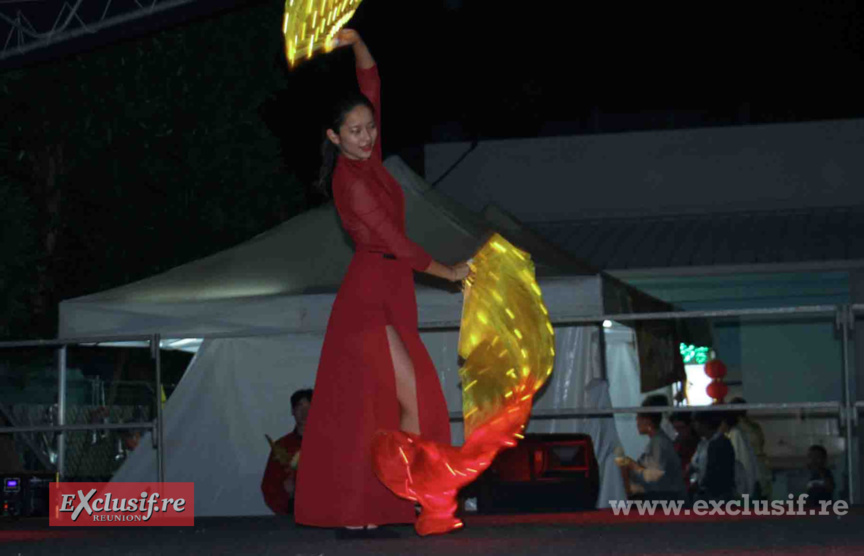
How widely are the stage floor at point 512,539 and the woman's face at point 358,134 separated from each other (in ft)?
4.38

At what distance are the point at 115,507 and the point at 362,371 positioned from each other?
6.27 feet

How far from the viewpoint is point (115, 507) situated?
580 centimetres

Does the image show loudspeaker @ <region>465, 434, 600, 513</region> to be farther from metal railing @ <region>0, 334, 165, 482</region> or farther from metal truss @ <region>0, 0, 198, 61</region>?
metal truss @ <region>0, 0, 198, 61</region>

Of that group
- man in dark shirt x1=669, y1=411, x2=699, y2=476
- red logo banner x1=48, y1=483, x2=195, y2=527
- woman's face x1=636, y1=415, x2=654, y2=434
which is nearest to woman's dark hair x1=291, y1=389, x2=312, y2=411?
red logo banner x1=48, y1=483, x2=195, y2=527

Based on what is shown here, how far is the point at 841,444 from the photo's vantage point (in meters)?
17.3

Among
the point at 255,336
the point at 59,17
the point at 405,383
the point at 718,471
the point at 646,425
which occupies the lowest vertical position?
the point at 718,471

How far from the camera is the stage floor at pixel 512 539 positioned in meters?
3.81

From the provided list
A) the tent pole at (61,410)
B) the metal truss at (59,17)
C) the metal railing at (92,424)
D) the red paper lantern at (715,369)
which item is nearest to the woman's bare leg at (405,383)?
the metal railing at (92,424)

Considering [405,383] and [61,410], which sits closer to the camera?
[405,383]

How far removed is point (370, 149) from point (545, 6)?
1558 cm

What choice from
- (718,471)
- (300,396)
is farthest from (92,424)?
(718,471)

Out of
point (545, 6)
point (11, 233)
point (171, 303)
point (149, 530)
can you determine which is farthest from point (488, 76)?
point (149, 530)

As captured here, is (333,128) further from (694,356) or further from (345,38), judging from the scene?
(694,356)

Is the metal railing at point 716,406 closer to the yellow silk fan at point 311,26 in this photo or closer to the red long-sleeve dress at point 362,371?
the red long-sleeve dress at point 362,371
